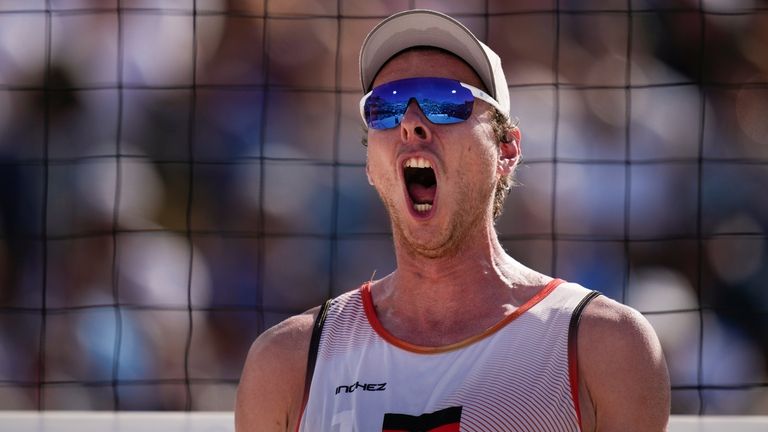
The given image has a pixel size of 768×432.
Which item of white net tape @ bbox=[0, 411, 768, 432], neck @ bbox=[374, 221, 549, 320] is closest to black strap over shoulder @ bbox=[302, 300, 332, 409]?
neck @ bbox=[374, 221, 549, 320]

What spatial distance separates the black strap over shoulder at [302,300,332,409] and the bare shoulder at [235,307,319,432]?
16mm

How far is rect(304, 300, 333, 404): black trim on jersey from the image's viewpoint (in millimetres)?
2023

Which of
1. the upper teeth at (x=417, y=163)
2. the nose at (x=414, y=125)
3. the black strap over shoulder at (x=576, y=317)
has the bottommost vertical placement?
the black strap over shoulder at (x=576, y=317)

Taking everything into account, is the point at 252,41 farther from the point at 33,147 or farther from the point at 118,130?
the point at 33,147

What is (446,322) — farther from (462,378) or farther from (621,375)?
(621,375)

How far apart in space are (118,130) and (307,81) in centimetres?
94

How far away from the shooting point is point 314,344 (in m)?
2.07

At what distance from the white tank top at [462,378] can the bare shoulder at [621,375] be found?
3 centimetres

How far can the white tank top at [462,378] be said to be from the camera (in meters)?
1.90

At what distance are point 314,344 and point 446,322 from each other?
235 mm

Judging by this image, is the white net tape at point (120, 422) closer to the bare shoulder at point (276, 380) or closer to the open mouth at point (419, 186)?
the bare shoulder at point (276, 380)

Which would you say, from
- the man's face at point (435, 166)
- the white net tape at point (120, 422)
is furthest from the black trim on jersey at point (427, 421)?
the white net tape at point (120, 422)

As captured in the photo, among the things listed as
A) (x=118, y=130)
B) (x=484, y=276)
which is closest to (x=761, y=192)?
(x=118, y=130)

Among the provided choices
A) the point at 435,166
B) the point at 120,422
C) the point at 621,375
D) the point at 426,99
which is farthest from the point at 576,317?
the point at 120,422
